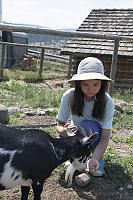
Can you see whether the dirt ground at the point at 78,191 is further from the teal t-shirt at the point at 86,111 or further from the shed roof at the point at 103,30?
the shed roof at the point at 103,30

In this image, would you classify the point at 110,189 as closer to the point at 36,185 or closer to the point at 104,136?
the point at 104,136

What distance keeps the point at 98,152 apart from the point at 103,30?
29.4 ft

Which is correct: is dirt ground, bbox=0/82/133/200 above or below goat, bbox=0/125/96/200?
below

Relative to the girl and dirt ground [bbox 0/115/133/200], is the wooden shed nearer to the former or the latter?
the girl

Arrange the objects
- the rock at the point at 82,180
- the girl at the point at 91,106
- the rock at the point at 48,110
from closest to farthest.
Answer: the girl at the point at 91,106 → the rock at the point at 82,180 → the rock at the point at 48,110

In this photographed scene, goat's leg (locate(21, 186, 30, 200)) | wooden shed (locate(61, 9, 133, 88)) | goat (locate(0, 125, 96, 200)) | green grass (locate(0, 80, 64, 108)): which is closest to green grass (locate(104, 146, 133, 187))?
goat (locate(0, 125, 96, 200))

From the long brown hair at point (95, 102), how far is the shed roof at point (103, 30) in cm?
651

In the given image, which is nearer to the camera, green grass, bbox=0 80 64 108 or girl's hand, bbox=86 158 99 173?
girl's hand, bbox=86 158 99 173

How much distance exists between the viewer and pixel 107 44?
32.1ft

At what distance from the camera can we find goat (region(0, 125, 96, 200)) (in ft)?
7.23

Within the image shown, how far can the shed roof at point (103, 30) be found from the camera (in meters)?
9.63

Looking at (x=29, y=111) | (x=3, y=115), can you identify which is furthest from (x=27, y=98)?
(x=3, y=115)

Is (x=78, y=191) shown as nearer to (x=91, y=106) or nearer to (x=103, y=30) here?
(x=91, y=106)

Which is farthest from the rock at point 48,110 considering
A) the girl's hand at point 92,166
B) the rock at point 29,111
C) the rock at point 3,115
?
the girl's hand at point 92,166
